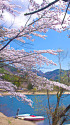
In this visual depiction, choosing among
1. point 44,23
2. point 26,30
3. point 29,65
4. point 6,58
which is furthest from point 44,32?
point 6,58

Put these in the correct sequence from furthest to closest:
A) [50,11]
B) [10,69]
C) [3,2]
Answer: [10,69] < [50,11] < [3,2]

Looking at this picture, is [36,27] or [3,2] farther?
[36,27]

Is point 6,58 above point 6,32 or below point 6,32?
below

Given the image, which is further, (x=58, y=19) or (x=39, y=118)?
(x=39, y=118)

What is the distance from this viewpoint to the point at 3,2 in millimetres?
3254

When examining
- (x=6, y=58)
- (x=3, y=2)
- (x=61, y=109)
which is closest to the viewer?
(x=3, y=2)

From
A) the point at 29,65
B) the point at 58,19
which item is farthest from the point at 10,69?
the point at 58,19

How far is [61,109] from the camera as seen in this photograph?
7789 millimetres

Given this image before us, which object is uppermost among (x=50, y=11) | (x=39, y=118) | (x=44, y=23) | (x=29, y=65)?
(x=50, y=11)

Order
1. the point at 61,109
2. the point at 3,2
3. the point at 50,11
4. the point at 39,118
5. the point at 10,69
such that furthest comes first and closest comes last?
the point at 39,118 < the point at 61,109 < the point at 10,69 < the point at 50,11 < the point at 3,2

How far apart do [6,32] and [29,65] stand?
107 cm

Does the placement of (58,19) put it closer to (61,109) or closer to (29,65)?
(29,65)

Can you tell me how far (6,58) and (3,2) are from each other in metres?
1.40

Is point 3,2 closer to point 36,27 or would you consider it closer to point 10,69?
point 36,27
